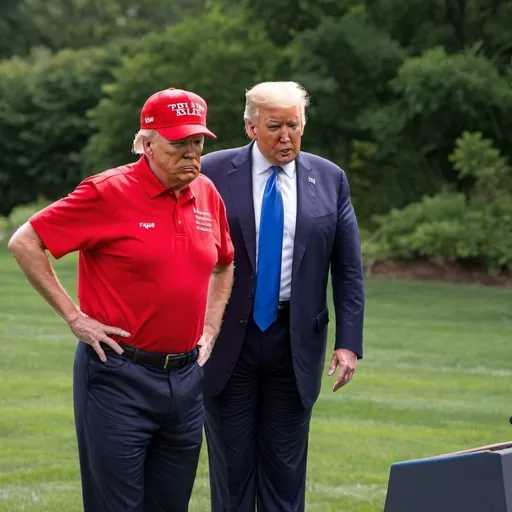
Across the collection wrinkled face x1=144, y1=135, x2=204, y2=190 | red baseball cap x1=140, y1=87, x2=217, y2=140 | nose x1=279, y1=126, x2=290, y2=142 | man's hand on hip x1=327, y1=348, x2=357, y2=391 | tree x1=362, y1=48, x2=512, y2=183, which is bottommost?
tree x1=362, y1=48, x2=512, y2=183

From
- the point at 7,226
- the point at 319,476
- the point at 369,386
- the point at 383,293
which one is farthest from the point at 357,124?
the point at 319,476

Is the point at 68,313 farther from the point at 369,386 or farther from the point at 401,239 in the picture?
the point at 401,239

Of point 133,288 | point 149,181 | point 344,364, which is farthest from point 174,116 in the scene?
point 344,364

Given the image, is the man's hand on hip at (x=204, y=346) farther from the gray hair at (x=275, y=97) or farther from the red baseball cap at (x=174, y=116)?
the gray hair at (x=275, y=97)

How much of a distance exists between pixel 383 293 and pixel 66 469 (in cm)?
1280

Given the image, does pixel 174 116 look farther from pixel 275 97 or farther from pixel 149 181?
pixel 275 97

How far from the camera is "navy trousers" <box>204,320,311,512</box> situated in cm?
575

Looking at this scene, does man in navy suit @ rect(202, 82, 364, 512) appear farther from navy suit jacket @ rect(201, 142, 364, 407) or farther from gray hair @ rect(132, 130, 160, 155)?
gray hair @ rect(132, 130, 160, 155)

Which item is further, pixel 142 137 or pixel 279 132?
pixel 279 132

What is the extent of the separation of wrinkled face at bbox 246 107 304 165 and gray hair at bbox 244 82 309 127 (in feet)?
0.07

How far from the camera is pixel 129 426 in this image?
479cm

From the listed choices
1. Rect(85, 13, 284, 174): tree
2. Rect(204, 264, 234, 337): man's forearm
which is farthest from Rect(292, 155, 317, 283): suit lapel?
Rect(85, 13, 284, 174): tree

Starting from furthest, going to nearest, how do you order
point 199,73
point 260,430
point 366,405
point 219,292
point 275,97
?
point 199,73 < point 366,405 < point 260,430 < point 275,97 < point 219,292

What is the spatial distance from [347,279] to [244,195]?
1.90 ft
